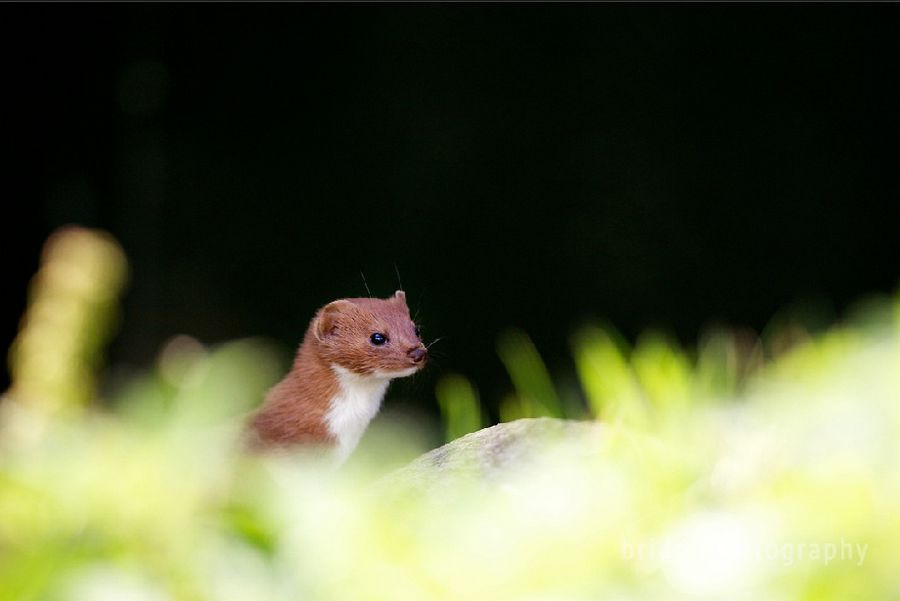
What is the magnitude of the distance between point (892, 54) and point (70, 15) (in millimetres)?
2813

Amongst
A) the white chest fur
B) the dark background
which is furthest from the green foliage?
the dark background

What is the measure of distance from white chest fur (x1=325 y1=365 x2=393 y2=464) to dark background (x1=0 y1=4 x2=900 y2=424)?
2295 millimetres

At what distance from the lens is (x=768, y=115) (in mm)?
4051

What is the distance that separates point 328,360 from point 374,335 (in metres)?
0.10

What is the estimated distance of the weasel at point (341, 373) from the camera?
98cm

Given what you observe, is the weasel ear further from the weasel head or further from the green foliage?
the green foliage

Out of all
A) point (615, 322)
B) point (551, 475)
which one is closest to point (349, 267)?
point (615, 322)

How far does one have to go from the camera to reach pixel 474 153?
3859 millimetres

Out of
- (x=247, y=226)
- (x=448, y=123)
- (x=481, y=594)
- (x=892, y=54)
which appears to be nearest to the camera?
(x=481, y=594)

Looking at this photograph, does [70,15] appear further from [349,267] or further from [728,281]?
[728,281]

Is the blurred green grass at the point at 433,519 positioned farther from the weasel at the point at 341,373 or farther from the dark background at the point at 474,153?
the dark background at the point at 474,153

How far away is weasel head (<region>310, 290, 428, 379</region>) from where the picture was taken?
0.98 m

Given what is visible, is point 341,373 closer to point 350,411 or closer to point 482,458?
point 350,411

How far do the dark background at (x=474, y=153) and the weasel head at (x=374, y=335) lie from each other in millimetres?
2392
